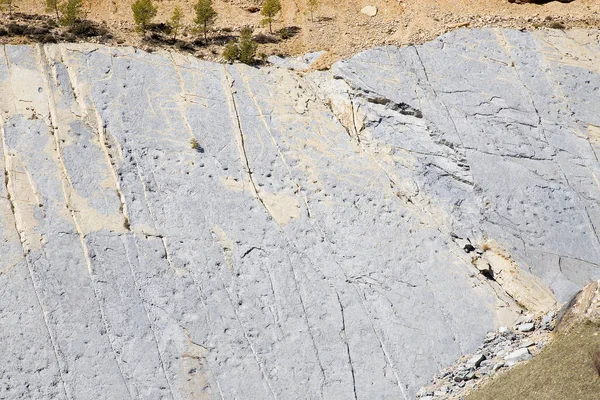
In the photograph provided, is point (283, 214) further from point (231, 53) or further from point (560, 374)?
point (560, 374)

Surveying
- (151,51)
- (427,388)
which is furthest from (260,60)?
(427,388)

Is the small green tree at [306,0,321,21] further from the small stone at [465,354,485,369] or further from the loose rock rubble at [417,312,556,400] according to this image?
the small stone at [465,354,485,369]

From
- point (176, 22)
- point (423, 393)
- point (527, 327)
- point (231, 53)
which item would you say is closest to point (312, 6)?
point (231, 53)

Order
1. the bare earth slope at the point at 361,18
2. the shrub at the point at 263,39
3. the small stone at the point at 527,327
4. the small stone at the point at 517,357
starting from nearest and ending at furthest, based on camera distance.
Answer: the small stone at the point at 517,357, the small stone at the point at 527,327, the bare earth slope at the point at 361,18, the shrub at the point at 263,39

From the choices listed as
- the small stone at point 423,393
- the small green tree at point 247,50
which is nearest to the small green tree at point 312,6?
the small green tree at point 247,50

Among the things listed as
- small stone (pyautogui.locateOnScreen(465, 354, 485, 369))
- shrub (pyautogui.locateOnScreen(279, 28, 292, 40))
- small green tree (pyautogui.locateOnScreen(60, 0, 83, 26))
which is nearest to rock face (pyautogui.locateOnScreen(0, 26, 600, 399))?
small stone (pyautogui.locateOnScreen(465, 354, 485, 369))

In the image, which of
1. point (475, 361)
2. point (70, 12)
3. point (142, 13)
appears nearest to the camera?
point (475, 361)

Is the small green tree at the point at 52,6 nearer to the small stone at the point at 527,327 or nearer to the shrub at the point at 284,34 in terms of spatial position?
the shrub at the point at 284,34

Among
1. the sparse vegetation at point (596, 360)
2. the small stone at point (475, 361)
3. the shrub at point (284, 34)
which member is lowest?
the small stone at point (475, 361)

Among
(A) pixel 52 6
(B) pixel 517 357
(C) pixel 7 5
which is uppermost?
(A) pixel 52 6

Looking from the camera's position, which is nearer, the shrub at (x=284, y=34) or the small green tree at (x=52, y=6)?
the small green tree at (x=52, y=6)
